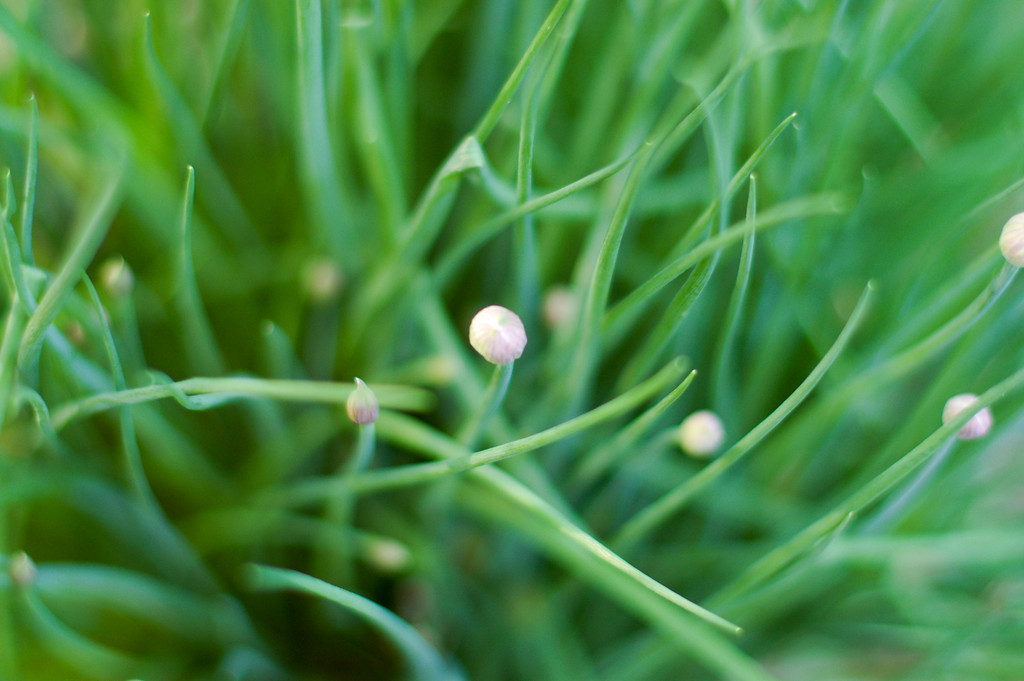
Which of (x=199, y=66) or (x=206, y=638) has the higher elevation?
(x=199, y=66)

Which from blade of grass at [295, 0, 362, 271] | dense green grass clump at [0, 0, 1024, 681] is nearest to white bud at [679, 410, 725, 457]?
dense green grass clump at [0, 0, 1024, 681]

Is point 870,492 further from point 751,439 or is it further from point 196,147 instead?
point 196,147

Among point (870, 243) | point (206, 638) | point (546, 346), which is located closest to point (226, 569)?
point (206, 638)

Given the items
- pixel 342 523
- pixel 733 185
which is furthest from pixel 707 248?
pixel 342 523

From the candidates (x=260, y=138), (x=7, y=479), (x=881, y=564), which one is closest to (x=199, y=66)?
(x=260, y=138)

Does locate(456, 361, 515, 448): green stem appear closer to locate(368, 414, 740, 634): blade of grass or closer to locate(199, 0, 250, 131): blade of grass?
locate(368, 414, 740, 634): blade of grass

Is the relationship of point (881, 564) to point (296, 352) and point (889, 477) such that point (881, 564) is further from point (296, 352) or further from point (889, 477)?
point (296, 352)

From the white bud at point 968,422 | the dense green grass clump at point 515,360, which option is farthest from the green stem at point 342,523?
the white bud at point 968,422

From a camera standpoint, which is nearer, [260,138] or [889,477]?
[889,477]
